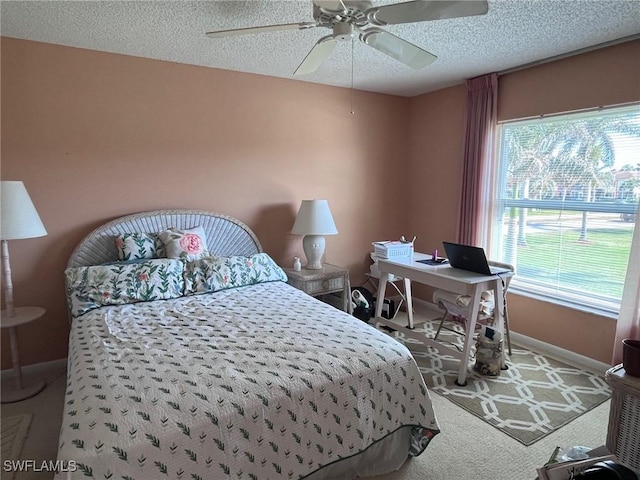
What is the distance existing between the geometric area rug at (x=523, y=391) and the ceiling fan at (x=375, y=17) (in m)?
2.17

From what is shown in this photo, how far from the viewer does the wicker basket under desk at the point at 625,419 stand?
56.1 inches

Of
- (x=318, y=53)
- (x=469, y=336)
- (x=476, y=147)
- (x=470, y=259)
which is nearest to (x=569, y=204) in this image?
(x=476, y=147)

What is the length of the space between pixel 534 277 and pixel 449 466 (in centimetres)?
220

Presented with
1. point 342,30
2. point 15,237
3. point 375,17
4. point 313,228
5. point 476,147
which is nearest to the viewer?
point 375,17

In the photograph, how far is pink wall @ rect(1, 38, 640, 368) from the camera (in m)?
2.82

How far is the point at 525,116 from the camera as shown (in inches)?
134

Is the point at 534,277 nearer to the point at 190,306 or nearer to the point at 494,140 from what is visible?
the point at 494,140

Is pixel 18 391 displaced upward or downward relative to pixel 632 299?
downward

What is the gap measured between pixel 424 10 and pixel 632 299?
8.14 ft

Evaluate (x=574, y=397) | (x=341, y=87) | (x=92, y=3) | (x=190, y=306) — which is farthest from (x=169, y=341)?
(x=341, y=87)

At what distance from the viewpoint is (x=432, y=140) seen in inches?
171

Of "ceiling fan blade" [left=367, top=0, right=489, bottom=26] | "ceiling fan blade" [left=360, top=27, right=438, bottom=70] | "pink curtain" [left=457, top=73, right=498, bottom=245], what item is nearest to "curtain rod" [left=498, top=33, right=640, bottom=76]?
"pink curtain" [left=457, top=73, right=498, bottom=245]

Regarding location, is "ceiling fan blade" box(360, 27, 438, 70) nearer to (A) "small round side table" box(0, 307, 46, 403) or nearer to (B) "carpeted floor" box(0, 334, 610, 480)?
(B) "carpeted floor" box(0, 334, 610, 480)

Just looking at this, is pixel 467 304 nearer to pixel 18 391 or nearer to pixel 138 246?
pixel 138 246
